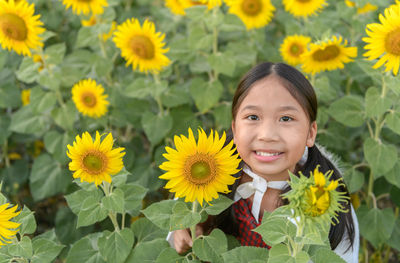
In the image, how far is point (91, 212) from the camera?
156 centimetres

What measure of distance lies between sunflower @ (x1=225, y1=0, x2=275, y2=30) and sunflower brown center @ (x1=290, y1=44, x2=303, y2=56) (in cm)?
30

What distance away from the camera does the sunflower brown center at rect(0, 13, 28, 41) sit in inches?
73.9

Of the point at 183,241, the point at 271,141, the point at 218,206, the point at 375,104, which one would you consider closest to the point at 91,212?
the point at 183,241

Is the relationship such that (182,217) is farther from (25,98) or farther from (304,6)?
(25,98)

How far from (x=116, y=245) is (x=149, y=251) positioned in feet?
0.40

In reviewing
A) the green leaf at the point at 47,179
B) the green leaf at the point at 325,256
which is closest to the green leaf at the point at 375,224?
the green leaf at the point at 325,256

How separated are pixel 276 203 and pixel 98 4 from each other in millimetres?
1272

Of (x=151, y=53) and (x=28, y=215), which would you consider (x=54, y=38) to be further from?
(x=28, y=215)

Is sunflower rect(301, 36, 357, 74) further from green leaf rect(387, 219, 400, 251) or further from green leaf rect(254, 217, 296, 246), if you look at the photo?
green leaf rect(254, 217, 296, 246)

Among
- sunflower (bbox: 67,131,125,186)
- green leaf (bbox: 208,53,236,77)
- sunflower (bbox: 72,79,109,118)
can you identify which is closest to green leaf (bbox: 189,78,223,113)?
green leaf (bbox: 208,53,236,77)

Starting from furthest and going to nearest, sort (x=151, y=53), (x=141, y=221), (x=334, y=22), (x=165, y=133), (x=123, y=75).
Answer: (x=123, y=75)
(x=334, y=22)
(x=165, y=133)
(x=151, y=53)
(x=141, y=221)

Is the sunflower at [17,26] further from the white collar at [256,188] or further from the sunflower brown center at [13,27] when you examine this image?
the white collar at [256,188]

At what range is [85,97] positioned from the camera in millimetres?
2213

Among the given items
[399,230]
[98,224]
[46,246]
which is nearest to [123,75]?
[98,224]
